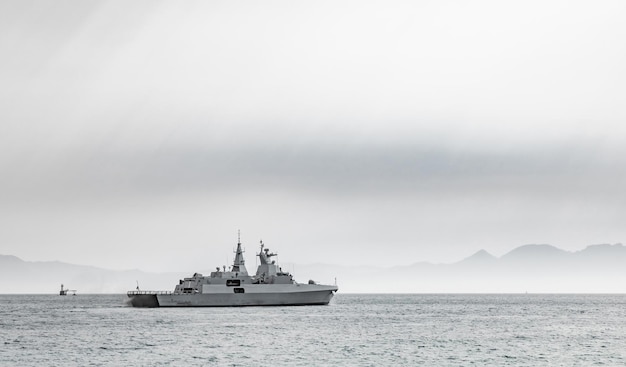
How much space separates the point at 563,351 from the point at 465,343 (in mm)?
9970

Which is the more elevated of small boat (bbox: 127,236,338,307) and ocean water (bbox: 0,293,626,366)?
small boat (bbox: 127,236,338,307)

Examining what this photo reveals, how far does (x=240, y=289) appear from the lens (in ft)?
461

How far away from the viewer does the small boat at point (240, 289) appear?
140500mm

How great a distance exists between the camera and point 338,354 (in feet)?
230

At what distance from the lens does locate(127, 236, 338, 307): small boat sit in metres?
140

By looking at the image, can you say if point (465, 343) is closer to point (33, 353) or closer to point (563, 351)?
point (563, 351)

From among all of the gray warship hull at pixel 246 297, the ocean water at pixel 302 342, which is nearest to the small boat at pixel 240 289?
the gray warship hull at pixel 246 297

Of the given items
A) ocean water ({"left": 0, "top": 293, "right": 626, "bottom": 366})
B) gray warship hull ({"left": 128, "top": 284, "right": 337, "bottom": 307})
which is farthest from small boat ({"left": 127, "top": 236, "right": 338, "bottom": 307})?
ocean water ({"left": 0, "top": 293, "right": 626, "bottom": 366})

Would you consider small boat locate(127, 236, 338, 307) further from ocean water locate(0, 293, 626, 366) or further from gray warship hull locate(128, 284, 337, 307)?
ocean water locate(0, 293, 626, 366)

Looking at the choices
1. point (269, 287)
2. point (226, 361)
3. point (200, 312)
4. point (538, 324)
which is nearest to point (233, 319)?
point (200, 312)

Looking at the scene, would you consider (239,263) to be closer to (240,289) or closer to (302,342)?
(240,289)

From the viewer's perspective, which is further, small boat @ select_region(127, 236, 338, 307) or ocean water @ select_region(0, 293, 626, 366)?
small boat @ select_region(127, 236, 338, 307)

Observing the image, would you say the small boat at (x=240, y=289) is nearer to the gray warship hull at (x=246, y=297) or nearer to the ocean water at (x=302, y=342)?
the gray warship hull at (x=246, y=297)

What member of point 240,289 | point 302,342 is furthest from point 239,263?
point 302,342
